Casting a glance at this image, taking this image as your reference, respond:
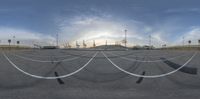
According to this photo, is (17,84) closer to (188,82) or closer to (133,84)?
(133,84)

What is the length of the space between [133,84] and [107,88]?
1.45 metres

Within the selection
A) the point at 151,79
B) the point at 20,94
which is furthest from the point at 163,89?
the point at 20,94

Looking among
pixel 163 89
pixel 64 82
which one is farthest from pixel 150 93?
pixel 64 82

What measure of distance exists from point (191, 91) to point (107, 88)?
3.30 m

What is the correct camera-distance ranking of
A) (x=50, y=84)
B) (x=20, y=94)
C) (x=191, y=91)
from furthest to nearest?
(x=50, y=84)
(x=191, y=91)
(x=20, y=94)

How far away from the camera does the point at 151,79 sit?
11648 mm

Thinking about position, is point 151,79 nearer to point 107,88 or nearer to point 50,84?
point 107,88

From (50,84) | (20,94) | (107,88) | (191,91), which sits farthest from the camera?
(50,84)

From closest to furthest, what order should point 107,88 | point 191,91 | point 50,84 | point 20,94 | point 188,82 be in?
point 20,94, point 191,91, point 107,88, point 50,84, point 188,82

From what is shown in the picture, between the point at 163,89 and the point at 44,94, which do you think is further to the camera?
the point at 163,89

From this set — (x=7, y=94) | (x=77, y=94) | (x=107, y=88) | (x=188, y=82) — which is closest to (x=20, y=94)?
(x=7, y=94)

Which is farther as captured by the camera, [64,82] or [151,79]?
[151,79]

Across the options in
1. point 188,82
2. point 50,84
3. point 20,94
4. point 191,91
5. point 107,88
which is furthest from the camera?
point 188,82

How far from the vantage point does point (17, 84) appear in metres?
10.4
